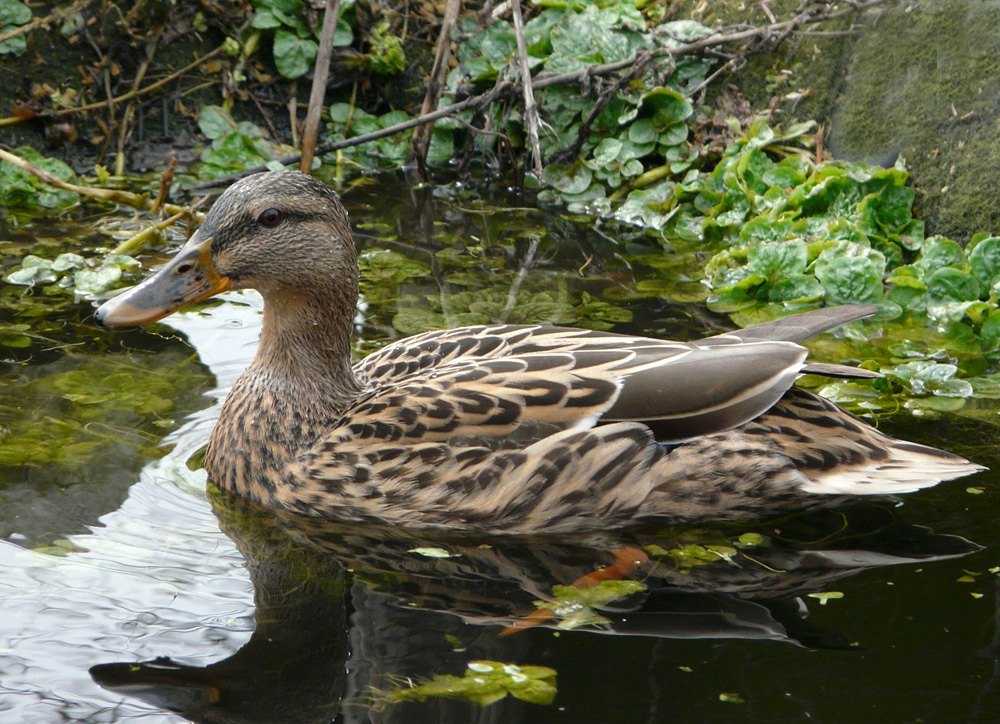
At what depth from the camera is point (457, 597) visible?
4.07 m

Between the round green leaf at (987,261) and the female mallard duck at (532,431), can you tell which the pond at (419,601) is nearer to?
the female mallard duck at (532,431)

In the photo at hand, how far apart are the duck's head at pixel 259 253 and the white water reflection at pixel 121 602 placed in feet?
2.36

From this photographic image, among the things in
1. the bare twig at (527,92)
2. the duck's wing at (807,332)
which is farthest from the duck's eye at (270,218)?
the bare twig at (527,92)

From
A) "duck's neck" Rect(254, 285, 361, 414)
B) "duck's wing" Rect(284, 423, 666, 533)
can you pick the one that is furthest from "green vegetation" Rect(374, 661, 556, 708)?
"duck's neck" Rect(254, 285, 361, 414)

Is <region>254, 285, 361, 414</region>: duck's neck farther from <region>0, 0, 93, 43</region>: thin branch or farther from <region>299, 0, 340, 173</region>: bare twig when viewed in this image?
<region>0, 0, 93, 43</region>: thin branch

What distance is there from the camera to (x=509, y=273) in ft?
23.5

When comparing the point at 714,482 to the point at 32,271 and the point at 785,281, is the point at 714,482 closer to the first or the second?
the point at 785,281

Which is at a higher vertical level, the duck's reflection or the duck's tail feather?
the duck's tail feather

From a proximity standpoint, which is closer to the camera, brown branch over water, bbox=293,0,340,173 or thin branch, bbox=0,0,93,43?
brown branch over water, bbox=293,0,340,173

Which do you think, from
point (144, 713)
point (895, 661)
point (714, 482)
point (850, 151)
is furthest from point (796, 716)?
point (850, 151)

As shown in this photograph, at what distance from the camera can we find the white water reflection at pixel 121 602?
3.44 metres

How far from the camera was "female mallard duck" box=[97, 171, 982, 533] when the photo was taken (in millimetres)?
4586

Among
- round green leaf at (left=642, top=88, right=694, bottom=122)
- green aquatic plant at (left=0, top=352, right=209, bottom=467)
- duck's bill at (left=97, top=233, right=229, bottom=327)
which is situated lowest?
green aquatic plant at (left=0, top=352, right=209, bottom=467)

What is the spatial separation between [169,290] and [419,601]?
174cm
